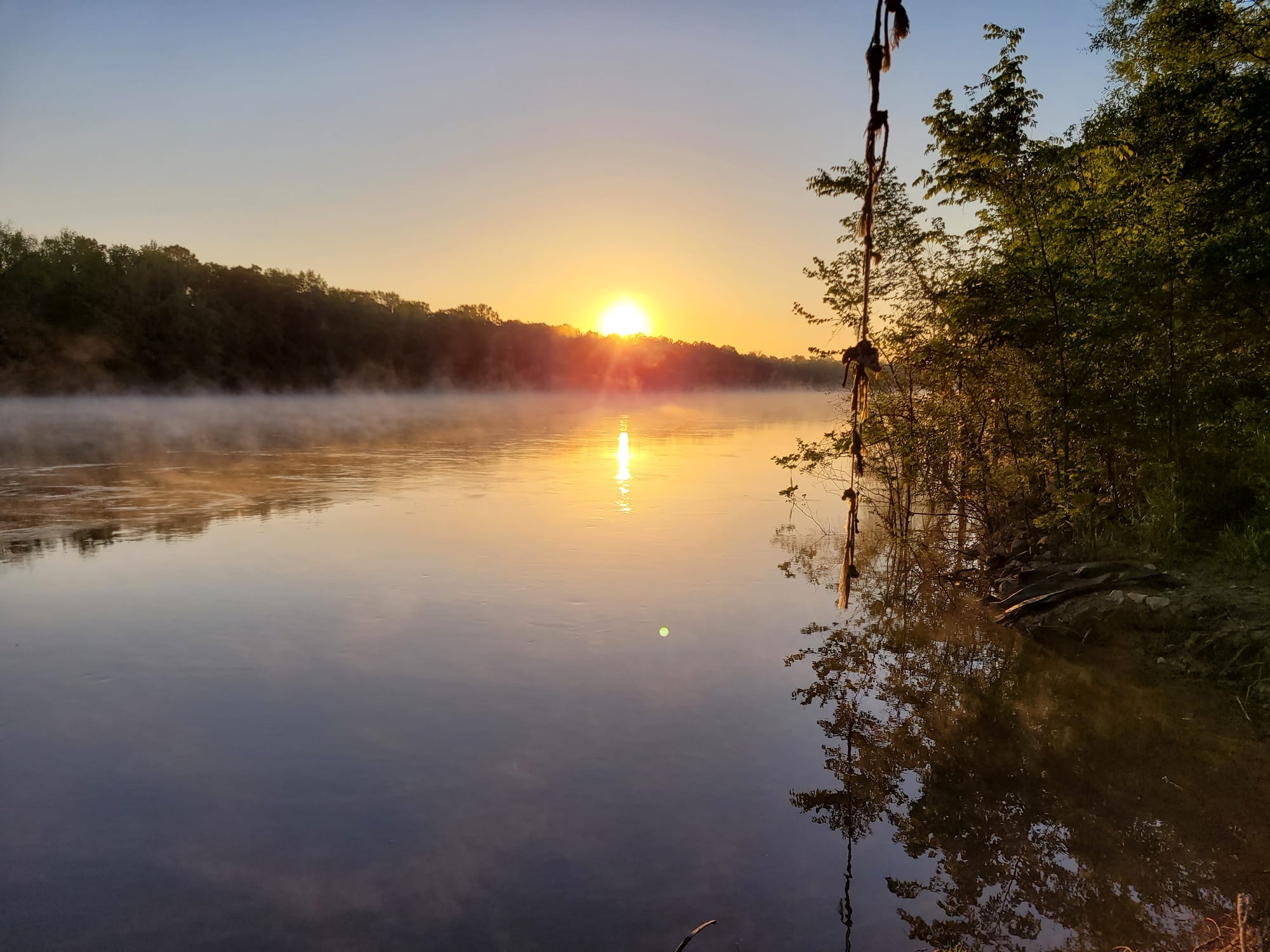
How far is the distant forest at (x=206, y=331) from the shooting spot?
2901 inches

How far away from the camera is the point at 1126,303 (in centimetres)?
1208

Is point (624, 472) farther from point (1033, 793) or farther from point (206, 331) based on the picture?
point (206, 331)

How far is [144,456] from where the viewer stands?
33.6 m

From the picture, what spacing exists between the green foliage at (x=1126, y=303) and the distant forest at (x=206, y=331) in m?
85.5

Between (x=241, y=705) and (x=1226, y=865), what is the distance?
999 centimetres

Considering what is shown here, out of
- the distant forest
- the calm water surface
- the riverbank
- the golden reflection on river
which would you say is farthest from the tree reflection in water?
the distant forest

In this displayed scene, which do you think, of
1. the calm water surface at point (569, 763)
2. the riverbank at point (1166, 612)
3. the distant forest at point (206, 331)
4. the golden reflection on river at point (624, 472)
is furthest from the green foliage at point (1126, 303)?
the distant forest at point (206, 331)

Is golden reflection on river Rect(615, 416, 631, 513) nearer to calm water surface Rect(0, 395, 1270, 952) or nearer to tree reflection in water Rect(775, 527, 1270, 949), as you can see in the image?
calm water surface Rect(0, 395, 1270, 952)

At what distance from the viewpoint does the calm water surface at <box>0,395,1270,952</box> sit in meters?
5.50

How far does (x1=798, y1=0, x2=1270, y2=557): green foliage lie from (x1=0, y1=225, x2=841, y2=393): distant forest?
85.5 m

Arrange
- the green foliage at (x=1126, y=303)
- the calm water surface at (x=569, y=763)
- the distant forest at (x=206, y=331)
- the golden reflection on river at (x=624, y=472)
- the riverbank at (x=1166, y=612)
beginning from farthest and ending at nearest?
1. the distant forest at (x=206, y=331)
2. the golden reflection on river at (x=624, y=472)
3. the green foliage at (x=1126, y=303)
4. the riverbank at (x=1166, y=612)
5. the calm water surface at (x=569, y=763)

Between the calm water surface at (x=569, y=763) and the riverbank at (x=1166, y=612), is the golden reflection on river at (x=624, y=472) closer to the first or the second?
the calm water surface at (x=569, y=763)

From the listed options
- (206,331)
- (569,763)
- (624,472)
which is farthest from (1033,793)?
(206,331)

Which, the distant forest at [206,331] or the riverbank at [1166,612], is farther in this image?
the distant forest at [206,331]
